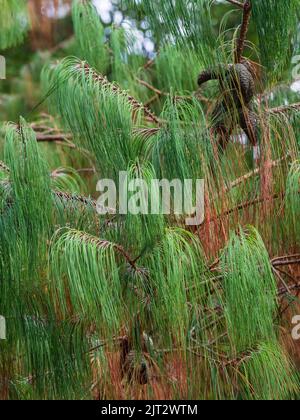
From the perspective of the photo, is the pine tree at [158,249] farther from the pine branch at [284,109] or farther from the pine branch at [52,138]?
the pine branch at [52,138]

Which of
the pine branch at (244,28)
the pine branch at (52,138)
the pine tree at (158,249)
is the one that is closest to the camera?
the pine tree at (158,249)

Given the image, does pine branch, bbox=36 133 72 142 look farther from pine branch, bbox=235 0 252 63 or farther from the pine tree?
pine branch, bbox=235 0 252 63

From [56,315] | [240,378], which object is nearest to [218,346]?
[240,378]

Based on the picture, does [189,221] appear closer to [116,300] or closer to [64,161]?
[116,300]

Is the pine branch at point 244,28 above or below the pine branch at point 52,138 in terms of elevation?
below

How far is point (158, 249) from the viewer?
4.26 ft

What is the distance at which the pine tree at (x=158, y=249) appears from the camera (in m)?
1.31

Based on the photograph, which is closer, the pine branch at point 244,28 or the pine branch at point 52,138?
the pine branch at point 244,28

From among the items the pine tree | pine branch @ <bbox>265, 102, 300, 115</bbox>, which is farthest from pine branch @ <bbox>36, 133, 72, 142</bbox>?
pine branch @ <bbox>265, 102, 300, 115</bbox>

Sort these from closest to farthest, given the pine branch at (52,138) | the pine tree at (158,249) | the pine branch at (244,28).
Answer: the pine tree at (158,249) → the pine branch at (244,28) → the pine branch at (52,138)

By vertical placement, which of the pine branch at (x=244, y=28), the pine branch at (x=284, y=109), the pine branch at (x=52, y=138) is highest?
the pine branch at (x=52, y=138)

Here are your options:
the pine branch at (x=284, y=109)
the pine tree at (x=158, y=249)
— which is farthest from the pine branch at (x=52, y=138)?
the pine branch at (x=284, y=109)

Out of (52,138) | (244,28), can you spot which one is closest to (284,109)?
(244,28)
